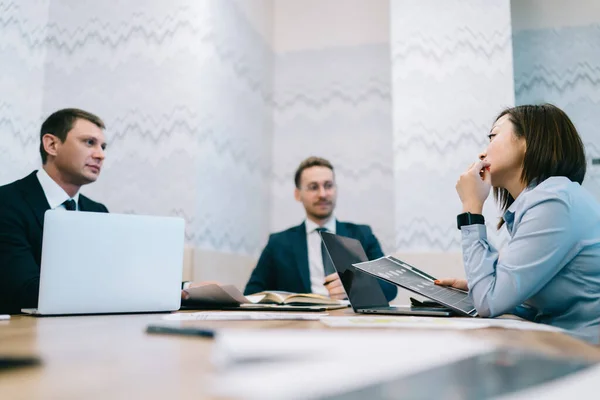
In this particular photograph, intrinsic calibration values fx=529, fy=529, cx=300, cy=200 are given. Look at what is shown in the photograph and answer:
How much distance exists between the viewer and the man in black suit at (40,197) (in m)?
1.37

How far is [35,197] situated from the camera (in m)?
1.73

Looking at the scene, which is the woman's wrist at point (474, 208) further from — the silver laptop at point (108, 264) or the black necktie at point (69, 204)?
the black necktie at point (69, 204)

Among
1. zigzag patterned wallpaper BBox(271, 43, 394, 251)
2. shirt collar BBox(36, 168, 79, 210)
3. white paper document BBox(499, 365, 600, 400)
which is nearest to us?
white paper document BBox(499, 365, 600, 400)

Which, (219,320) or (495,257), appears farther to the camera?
(495,257)

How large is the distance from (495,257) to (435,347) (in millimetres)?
830

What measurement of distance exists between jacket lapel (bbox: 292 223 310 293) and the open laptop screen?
1169 millimetres

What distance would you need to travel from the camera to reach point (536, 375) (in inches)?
13.1

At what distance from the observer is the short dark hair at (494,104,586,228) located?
132cm

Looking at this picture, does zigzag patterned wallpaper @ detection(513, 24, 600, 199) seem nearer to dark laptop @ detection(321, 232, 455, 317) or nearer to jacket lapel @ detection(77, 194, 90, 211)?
dark laptop @ detection(321, 232, 455, 317)

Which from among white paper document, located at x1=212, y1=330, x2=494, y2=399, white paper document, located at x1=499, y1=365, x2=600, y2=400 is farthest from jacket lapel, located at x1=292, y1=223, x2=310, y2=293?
white paper document, located at x1=499, y1=365, x2=600, y2=400

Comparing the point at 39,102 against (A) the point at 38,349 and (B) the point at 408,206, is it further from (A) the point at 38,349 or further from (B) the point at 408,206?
(A) the point at 38,349

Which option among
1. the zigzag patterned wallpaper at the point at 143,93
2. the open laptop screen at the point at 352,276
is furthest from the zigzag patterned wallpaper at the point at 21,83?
the open laptop screen at the point at 352,276

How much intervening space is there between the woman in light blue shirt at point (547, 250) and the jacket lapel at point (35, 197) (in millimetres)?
1253

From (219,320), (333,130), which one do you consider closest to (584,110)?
(333,130)
